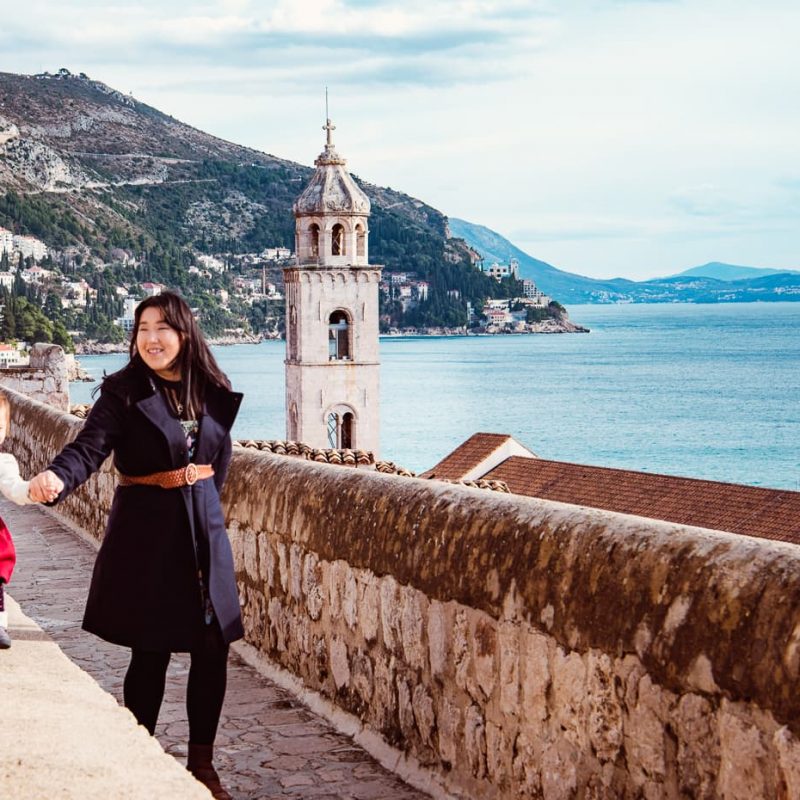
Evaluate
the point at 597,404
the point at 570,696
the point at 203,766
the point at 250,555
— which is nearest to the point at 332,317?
the point at 597,404

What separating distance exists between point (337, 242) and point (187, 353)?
2141 inches

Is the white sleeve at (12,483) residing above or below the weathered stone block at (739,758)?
above

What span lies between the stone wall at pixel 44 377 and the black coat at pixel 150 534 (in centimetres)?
1317

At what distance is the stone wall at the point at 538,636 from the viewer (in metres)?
2.86

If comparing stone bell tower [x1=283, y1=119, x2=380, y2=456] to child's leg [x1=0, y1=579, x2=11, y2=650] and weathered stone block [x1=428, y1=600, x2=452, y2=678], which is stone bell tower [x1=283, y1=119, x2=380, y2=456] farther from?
weathered stone block [x1=428, y1=600, x2=452, y2=678]

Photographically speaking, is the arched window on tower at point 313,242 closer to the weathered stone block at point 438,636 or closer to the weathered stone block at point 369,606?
the weathered stone block at point 369,606

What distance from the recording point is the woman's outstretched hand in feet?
12.2

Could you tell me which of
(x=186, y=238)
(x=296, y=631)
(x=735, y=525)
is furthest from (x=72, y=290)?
(x=296, y=631)

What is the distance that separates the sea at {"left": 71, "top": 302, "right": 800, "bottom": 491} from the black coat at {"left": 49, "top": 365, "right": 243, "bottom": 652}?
56308 mm

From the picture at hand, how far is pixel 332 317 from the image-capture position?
59281 mm

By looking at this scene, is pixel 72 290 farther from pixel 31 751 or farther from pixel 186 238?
pixel 31 751

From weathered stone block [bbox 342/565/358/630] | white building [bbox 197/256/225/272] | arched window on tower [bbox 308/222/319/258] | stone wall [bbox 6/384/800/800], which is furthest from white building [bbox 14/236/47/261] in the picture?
weathered stone block [bbox 342/565/358/630]

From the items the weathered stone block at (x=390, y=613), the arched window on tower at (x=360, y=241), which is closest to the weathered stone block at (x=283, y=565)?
the weathered stone block at (x=390, y=613)

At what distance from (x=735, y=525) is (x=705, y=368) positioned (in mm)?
111996
